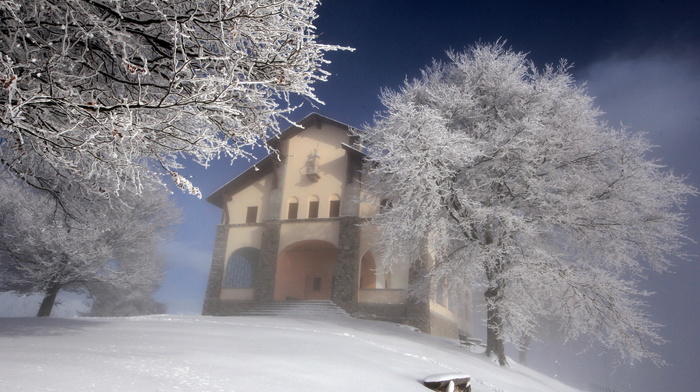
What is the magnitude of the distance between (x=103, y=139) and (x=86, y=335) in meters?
3.07

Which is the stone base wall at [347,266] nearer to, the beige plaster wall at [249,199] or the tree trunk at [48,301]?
the beige plaster wall at [249,199]

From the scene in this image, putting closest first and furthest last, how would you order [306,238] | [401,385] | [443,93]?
[401,385] → [443,93] → [306,238]

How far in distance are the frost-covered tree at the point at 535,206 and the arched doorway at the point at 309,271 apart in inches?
456

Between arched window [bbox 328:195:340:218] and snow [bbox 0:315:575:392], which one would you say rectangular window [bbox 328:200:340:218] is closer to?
arched window [bbox 328:195:340:218]

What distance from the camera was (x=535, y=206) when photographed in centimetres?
1323

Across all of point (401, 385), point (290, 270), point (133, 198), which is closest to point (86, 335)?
point (401, 385)

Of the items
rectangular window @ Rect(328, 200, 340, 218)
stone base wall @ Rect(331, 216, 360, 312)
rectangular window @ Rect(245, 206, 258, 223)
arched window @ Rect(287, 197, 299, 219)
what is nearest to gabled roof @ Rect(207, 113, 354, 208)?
rectangular window @ Rect(245, 206, 258, 223)

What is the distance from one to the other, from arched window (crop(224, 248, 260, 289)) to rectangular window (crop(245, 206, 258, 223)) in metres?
1.70

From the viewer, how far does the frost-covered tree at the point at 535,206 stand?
40.4 ft

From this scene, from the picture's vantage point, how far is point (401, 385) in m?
5.13

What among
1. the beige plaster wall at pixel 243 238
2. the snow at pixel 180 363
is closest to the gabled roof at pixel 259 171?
the beige plaster wall at pixel 243 238

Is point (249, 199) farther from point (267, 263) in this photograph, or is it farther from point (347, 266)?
point (347, 266)

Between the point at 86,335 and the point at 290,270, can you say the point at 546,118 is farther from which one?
the point at 290,270

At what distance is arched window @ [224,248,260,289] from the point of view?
23500 millimetres
